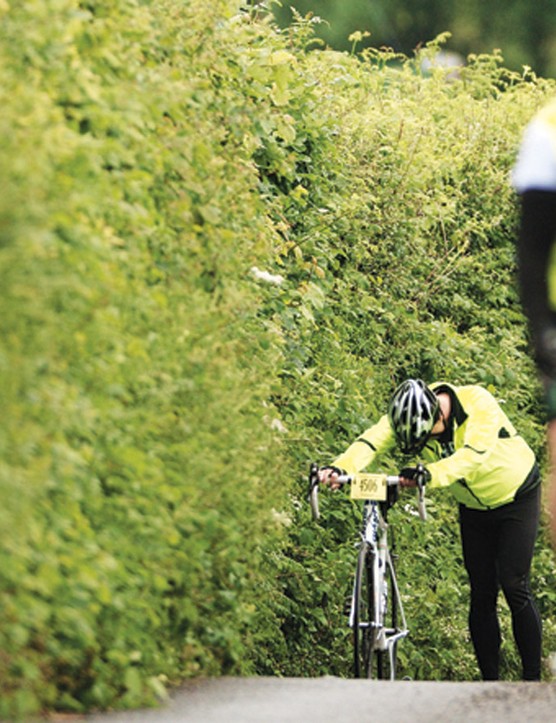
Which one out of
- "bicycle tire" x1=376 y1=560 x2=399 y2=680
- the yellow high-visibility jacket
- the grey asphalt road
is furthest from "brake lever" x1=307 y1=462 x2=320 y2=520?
the grey asphalt road

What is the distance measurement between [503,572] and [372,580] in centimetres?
80

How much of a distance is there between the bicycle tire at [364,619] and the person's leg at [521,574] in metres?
0.80

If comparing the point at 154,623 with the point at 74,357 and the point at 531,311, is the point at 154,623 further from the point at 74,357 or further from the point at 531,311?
the point at 531,311

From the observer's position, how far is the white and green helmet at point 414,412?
9484mm

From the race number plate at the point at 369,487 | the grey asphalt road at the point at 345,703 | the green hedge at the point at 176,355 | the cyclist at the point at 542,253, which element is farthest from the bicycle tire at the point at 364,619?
the cyclist at the point at 542,253

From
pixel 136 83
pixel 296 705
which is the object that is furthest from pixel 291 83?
pixel 296 705

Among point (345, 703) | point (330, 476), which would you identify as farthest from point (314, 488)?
point (345, 703)

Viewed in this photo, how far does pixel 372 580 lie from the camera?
31.4 feet

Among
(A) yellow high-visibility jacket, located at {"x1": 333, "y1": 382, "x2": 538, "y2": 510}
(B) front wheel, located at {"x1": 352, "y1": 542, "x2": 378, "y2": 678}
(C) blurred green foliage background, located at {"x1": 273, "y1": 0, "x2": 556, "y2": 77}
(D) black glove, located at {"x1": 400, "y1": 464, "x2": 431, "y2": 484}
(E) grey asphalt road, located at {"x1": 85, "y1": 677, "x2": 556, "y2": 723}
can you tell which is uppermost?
(C) blurred green foliage background, located at {"x1": 273, "y1": 0, "x2": 556, "y2": 77}

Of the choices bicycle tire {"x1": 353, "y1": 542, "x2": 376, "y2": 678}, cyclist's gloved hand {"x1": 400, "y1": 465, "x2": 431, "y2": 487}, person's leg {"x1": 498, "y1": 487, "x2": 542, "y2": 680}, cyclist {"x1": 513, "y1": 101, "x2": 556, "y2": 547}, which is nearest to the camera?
cyclist {"x1": 513, "y1": 101, "x2": 556, "y2": 547}

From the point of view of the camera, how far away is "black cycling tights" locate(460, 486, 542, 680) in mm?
9734

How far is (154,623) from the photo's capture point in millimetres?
6219

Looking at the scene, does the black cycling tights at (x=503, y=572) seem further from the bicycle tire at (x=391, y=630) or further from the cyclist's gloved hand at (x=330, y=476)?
the cyclist's gloved hand at (x=330, y=476)

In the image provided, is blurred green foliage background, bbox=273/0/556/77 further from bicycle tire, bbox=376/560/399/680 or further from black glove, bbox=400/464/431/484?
black glove, bbox=400/464/431/484
